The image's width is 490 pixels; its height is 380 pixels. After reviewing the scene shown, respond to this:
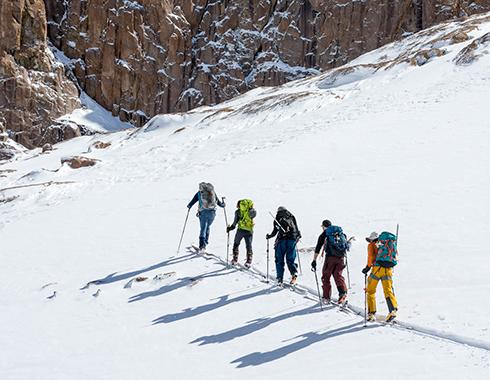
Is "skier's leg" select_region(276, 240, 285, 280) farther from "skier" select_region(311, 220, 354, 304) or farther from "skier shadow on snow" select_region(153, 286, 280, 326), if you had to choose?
"skier" select_region(311, 220, 354, 304)

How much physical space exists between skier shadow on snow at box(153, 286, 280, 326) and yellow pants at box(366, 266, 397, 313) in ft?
6.27

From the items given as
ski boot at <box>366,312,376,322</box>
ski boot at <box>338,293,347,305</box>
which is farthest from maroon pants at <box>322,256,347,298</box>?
ski boot at <box>366,312,376,322</box>

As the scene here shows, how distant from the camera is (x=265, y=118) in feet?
103

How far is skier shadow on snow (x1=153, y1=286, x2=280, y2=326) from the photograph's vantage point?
639 cm

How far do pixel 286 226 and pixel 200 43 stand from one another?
9374 cm

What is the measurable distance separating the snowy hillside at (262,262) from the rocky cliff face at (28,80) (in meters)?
56.4

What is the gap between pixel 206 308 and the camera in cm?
662

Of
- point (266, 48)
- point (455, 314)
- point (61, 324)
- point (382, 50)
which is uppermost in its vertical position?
point (266, 48)

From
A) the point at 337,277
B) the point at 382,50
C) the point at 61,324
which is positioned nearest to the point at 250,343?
the point at 337,277

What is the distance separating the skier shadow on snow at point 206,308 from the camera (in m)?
6.39

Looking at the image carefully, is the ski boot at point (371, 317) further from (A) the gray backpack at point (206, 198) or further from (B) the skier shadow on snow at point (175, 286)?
(A) the gray backpack at point (206, 198)

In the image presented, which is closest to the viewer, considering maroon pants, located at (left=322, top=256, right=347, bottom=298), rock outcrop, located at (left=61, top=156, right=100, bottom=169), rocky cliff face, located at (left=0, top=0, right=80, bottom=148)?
maroon pants, located at (left=322, top=256, right=347, bottom=298)

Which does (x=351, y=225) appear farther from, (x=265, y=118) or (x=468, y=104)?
(x=265, y=118)

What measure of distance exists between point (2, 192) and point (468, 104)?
1037 inches
